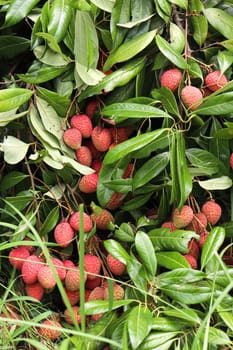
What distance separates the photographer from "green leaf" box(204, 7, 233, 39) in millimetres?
1196

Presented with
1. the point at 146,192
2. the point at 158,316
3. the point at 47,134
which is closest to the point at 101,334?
the point at 158,316

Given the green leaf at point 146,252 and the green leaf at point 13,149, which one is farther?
the green leaf at point 13,149

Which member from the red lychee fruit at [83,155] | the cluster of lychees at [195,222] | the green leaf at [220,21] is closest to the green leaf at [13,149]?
the red lychee fruit at [83,155]

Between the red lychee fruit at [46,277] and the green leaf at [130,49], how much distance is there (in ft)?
1.38

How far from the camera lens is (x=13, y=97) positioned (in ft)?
3.79

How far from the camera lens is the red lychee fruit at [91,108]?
49.1 inches

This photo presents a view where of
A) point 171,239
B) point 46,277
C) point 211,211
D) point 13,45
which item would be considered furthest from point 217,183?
point 13,45

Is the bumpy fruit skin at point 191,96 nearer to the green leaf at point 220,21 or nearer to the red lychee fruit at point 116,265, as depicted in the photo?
the green leaf at point 220,21

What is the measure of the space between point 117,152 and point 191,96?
184 millimetres

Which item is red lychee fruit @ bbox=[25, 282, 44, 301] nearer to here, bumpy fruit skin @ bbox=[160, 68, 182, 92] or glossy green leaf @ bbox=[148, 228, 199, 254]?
glossy green leaf @ bbox=[148, 228, 199, 254]

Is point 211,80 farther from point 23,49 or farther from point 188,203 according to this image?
point 23,49

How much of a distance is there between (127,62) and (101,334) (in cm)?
55

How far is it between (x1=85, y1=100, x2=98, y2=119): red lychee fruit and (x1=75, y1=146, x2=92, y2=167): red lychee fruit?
8cm

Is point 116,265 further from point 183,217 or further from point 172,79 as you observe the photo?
point 172,79
